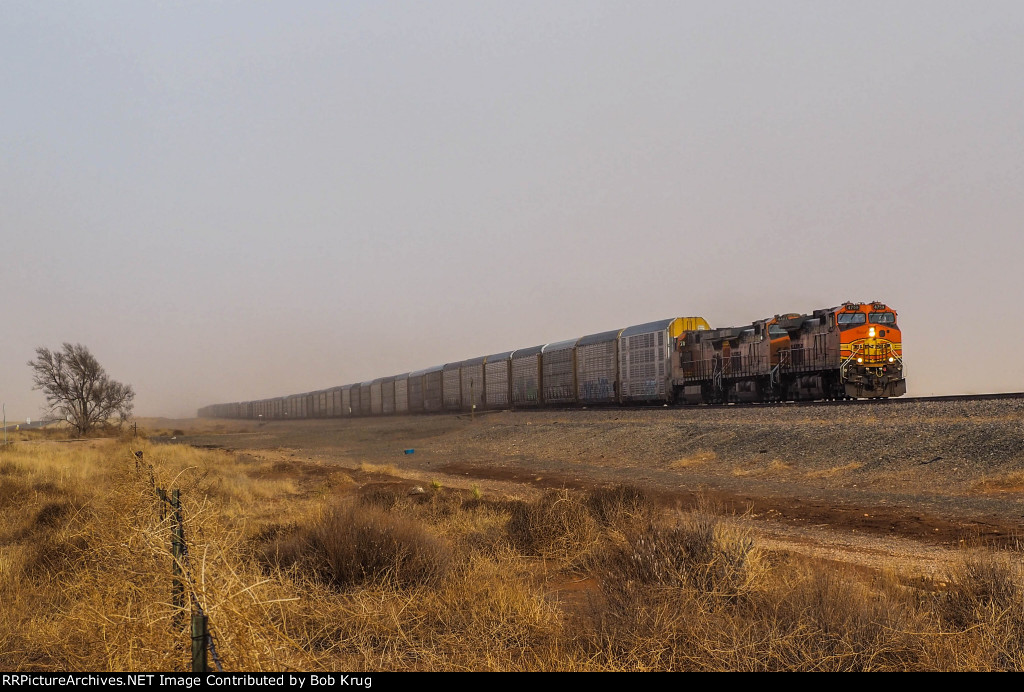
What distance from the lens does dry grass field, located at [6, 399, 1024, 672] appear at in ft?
16.2

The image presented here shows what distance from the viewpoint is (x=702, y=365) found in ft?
109

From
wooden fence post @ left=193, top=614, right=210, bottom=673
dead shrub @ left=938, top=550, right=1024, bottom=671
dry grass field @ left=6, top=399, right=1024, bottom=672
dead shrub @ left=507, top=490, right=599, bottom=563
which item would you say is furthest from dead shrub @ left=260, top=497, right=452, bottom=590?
wooden fence post @ left=193, top=614, right=210, bottom=673

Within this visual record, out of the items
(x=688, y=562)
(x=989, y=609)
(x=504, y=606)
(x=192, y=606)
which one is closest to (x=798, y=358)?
(x=688, y=562)

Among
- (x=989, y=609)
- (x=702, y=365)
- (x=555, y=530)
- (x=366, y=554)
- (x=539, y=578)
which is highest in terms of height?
(x=702, y=365)

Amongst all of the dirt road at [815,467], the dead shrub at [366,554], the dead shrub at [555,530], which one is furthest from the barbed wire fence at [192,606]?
the dirt road at [815,467]

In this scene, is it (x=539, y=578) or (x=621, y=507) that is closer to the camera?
(x=539, y=578)

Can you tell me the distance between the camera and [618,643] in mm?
5453

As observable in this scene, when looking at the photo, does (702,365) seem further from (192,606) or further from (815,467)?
(192,606)

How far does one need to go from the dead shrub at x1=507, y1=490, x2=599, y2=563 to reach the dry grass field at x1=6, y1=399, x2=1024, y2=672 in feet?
0.11

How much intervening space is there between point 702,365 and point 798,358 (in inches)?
206

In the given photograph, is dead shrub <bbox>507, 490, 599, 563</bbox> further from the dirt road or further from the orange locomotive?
the orange locomotive

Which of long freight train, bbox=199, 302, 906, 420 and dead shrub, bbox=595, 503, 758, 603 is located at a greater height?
long freight train, bbox=199, 302, 906, 420

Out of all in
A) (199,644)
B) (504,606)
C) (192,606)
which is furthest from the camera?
(504,606)
